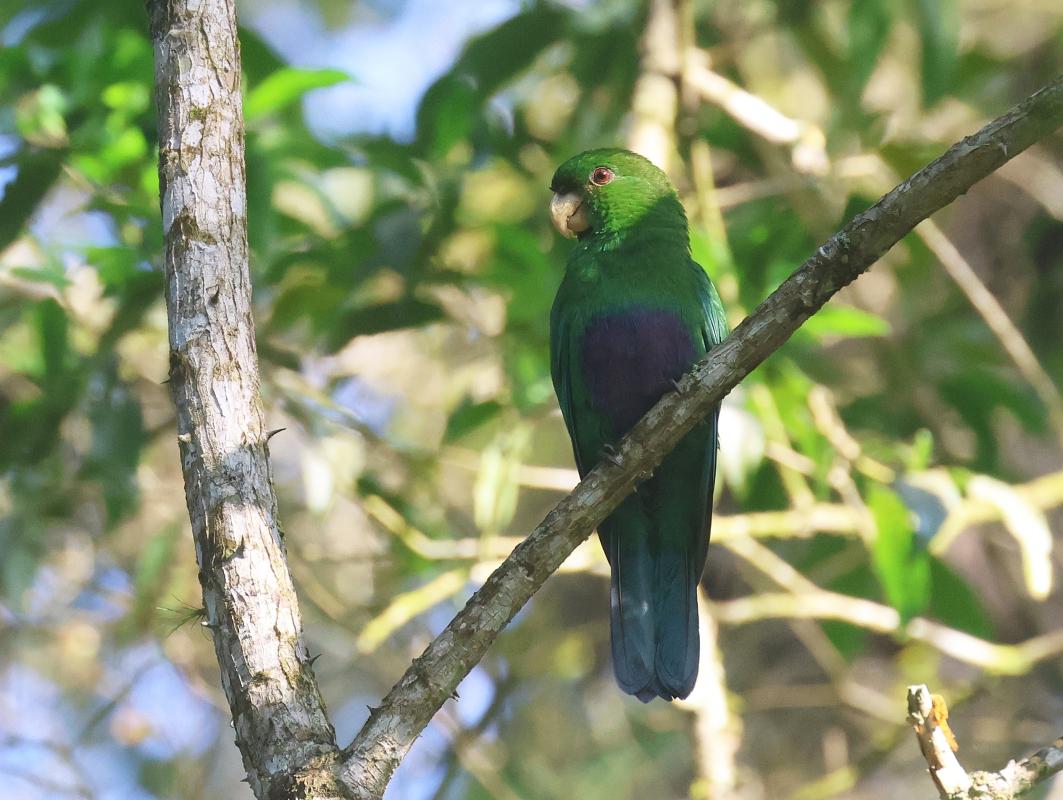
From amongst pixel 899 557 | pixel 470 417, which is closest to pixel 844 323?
pixel 899 557

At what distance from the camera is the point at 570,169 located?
14.2 feet

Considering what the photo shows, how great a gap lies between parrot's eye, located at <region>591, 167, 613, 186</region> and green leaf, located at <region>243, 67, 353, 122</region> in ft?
2.86

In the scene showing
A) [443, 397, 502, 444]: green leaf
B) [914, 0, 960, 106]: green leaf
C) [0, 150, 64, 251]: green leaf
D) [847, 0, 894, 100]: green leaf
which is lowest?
[443, 397, 502, 444]: green leaf

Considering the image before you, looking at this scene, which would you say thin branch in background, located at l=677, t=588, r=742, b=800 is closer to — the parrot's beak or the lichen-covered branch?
the parrot's beak

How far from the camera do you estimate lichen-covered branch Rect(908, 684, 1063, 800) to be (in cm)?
254

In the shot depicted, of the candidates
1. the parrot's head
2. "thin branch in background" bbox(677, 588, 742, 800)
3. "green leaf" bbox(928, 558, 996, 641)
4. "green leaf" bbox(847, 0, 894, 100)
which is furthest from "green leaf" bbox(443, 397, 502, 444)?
"green leaf" bbox(847, 0, 894, 100)

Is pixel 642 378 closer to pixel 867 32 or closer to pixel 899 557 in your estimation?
pixel 899 557

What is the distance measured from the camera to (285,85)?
161 inches

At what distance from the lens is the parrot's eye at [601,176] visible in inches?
167

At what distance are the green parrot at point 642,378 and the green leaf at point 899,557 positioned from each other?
1.96 ft

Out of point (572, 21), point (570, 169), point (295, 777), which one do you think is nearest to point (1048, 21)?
point (572, 21)

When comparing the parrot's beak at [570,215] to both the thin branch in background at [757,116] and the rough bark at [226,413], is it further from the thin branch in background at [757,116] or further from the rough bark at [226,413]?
the rough bark at [226,413]

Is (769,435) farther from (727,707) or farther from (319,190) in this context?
(319,190)

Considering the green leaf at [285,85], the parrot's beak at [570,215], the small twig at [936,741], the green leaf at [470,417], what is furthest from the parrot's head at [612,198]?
the small twig at [936,741]
